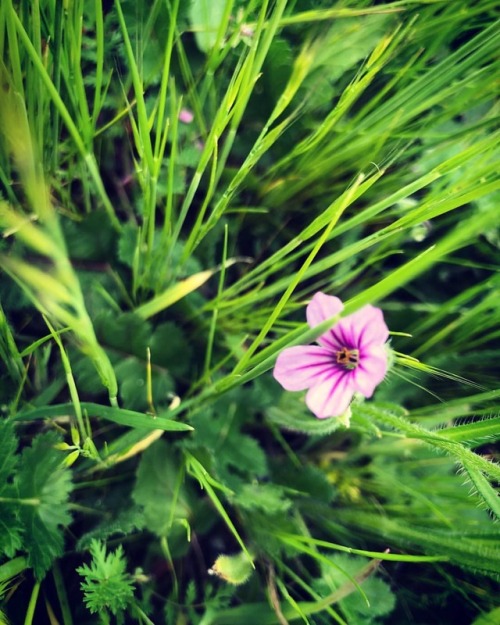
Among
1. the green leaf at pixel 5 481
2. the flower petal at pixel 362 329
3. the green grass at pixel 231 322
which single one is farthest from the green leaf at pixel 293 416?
the green leaf at pixel 5 481

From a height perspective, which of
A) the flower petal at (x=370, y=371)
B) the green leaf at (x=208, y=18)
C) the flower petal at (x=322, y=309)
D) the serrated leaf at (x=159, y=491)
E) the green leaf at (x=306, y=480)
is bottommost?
the green leaf at (x=306, y=480)

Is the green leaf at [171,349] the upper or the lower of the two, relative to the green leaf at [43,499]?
upper

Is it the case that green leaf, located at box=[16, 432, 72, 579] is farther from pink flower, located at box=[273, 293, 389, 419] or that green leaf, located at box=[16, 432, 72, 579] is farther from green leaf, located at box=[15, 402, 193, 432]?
pink flower, located at box=[273, 293, 389, 419]

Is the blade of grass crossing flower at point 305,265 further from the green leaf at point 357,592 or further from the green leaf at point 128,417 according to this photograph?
the green leaf at point 357,592

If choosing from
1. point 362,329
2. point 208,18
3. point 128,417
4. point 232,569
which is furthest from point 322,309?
point 208,18

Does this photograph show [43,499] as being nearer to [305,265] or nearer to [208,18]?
[305,265]

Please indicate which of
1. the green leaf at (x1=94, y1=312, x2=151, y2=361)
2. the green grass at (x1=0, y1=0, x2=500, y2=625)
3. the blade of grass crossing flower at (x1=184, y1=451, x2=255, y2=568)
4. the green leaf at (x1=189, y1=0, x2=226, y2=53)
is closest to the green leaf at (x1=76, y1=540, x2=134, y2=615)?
the green grass at (x1=0, y1=0, x2=500, y2=625)

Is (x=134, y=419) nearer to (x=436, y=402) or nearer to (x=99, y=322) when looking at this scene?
(x=99, y=322)

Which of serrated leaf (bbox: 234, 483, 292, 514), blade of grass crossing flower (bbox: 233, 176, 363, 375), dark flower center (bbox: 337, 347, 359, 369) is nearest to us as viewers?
blade of grass crossing flower (bbox: 233, 176, 363, 375)
